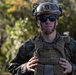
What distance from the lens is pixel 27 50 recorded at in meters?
3.96

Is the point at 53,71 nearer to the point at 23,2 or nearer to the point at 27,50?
the point at 27,50

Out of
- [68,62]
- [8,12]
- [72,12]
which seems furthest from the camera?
[8,12]

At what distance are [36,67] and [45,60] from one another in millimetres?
116

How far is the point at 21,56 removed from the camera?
4.00 metres

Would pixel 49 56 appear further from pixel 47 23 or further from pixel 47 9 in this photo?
pixel 47 9

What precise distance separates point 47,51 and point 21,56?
0.31 metres

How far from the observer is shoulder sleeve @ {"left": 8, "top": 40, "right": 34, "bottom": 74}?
3953mm

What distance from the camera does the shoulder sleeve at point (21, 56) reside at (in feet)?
13.0

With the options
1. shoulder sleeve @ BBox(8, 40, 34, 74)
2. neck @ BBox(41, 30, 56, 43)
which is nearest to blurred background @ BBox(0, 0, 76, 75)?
shoulder sleeve @ BBox(8, 40, 34, 74)

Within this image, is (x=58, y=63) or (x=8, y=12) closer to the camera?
(x=58, y=63)

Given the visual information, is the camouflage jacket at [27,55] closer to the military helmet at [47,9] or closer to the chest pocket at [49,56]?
the chest pocket at [49,56]

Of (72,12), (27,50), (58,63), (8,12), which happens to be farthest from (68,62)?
(8,12)

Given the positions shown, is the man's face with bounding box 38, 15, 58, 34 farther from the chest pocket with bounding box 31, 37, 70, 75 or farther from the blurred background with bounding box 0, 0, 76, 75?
the blurred background with bounding box 0, 0, 76, 75

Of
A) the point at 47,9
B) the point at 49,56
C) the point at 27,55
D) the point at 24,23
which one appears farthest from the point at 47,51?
the point at 24,23
